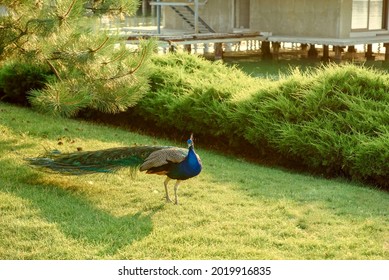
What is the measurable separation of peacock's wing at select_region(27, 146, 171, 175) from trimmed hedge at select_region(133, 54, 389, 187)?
6.30ft

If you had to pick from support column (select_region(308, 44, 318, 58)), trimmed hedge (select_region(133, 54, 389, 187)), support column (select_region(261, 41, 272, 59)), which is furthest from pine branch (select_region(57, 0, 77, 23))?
support column (select_region(308, 44, 318, 58))

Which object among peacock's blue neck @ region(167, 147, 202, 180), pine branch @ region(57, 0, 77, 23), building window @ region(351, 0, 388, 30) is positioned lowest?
peacock's blue neck @ region(167, 147, 202, 180)

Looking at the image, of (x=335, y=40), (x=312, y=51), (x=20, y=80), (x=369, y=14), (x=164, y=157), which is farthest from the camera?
(x=312, y=51)

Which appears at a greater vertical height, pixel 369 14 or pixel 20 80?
pixel 369 14

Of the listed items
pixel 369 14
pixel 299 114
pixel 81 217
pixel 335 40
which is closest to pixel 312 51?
pixel 369 14

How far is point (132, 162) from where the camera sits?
19.8 feet

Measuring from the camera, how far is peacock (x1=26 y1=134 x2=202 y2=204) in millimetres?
5621

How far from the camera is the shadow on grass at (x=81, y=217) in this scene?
493cm

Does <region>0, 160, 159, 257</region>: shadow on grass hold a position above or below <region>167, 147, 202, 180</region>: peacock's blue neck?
below

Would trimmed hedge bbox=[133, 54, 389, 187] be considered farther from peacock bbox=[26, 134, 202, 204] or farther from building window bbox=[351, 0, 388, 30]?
building window bbox=[351, 0, 388, 30]

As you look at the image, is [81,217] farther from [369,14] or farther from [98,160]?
[369,14]

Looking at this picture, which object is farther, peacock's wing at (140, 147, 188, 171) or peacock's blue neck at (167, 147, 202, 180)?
peacock's wing at (140, 147, 188, 171)

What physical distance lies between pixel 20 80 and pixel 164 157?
549 cm

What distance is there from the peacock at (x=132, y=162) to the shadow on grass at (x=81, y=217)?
0.61 feet
